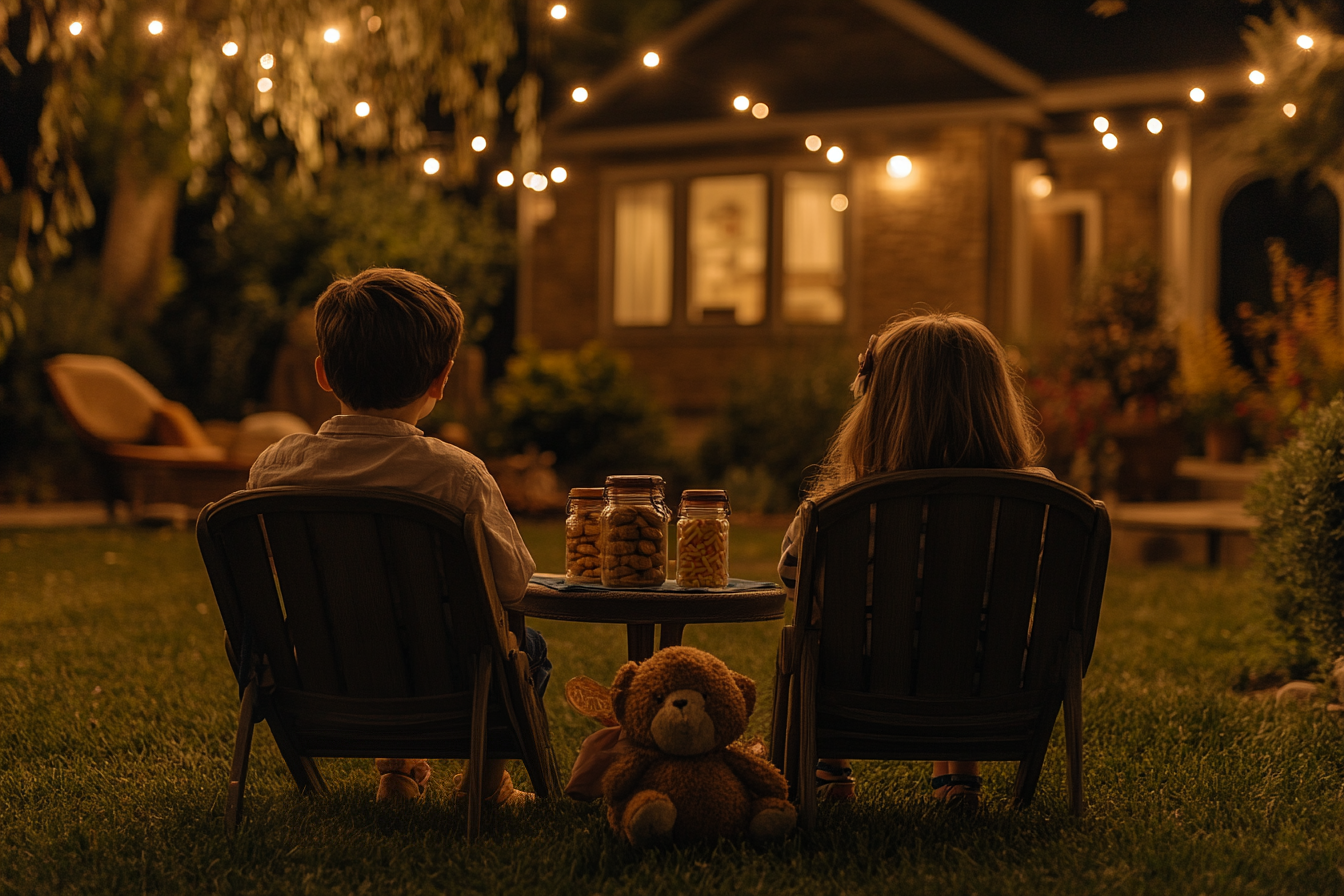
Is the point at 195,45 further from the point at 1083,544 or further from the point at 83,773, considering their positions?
the point at 1083,544

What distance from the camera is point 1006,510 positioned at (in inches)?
126

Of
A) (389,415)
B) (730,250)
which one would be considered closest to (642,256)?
(730,250)

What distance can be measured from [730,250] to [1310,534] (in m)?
11.3

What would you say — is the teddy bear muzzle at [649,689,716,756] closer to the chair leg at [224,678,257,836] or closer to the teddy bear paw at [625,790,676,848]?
the teddy bear paw at [625,790,676,848]

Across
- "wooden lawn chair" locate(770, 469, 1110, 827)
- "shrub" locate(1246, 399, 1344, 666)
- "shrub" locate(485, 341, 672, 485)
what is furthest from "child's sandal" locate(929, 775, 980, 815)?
"shrub" locate(485, 341, 672, 485)

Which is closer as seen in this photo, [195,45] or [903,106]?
[195,45]

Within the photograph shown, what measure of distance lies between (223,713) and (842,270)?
1144 centimetres

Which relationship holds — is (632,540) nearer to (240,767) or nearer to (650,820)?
(650,820)

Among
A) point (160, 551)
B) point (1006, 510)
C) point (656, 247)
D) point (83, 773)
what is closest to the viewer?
point (1006, 510)

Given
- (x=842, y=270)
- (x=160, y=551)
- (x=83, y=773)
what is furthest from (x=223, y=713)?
(x=842, y=270)

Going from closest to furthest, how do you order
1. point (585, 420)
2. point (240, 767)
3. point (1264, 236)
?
1. point (240, 767)
2. point (585, 420)
3. point (1264, 236)

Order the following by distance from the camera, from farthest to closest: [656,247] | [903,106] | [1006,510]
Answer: [656,247]
[903,106]
[1006,510]

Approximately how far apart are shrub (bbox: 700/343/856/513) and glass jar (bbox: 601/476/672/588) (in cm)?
884

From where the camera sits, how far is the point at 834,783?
3.67m
